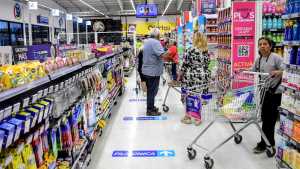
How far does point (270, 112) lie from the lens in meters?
4.39

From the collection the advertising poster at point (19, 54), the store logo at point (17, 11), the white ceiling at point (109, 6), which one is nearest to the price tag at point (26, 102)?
the advertising poster at point (19, 54)

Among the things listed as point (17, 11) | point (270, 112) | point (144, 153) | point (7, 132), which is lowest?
point (144, 153)

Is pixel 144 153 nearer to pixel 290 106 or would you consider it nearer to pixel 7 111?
pixel 290 106

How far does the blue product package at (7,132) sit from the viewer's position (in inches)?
70.9

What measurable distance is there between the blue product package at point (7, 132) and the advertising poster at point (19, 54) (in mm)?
2302

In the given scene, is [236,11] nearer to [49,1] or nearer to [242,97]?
[242,97]

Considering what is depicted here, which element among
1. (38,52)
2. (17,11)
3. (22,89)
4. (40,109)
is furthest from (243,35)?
(17,11)

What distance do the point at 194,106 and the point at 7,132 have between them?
4598 millimetres

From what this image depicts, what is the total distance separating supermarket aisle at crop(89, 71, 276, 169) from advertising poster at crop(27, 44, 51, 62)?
1.53 meters

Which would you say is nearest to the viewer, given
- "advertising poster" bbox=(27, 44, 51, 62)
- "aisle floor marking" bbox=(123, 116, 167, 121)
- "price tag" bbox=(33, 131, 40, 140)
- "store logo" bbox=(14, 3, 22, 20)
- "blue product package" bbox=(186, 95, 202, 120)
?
"price tag" bbox=(33, 131, 40, 140)

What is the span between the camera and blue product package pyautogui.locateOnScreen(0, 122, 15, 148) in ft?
5.91

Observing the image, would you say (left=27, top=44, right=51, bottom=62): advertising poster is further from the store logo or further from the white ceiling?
the white ceiling

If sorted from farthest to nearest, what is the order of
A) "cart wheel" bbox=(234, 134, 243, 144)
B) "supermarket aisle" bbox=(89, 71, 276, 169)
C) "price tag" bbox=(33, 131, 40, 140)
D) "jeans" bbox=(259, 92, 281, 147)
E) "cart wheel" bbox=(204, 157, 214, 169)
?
1. "cart wheel" bbox=(234, 134, 243, 144)
2. "jeans" bbox=(259, 92, 281, 147)
3. "supermarket aisle" bbox=(89, 71, 276, 169)
4. "cart wheel" bbox=(204, 157, 214, 169)
5. "price tag" bbox=(33, 131, 40, 140)

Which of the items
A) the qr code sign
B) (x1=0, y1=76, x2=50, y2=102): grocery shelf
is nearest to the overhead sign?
(x1=0, y1=76, x2=50, y2=102): grocery shelf
